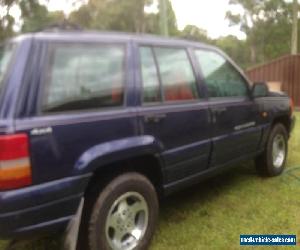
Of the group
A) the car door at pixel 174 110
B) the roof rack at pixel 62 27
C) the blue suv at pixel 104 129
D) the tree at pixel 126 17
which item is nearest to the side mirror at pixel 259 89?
the blue suv at pixel 104 129

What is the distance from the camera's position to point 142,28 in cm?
4188

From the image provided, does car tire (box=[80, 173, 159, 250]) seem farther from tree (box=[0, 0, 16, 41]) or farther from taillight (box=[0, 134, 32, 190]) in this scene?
tree (box=[0, 0, 16, 41])

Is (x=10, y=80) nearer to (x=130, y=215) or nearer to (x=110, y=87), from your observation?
(x=110, y=87)

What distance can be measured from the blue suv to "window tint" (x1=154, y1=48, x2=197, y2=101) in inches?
0.4

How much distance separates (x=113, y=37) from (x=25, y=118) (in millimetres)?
1086

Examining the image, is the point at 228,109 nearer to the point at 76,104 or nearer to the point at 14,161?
the point at 76,104

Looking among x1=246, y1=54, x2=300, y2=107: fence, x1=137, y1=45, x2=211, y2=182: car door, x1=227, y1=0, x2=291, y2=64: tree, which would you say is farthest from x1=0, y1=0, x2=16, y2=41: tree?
x1=227, y1=0, x2=291, y2=64: tree

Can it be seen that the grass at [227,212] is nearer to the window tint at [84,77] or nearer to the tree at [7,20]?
the window tint at [84,77]

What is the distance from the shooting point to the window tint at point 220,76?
13.7ft

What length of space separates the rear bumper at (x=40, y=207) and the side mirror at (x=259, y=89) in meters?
2.78

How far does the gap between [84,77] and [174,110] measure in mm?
989

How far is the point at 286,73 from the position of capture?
19281 millimetres

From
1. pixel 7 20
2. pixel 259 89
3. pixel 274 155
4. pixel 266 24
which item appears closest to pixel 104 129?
pixel 259 89

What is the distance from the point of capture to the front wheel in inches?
115
